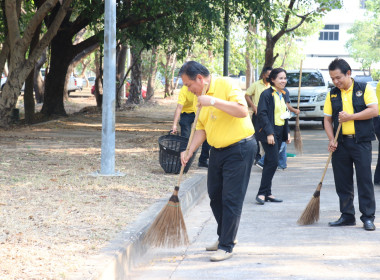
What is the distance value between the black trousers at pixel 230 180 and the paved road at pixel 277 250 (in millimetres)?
316

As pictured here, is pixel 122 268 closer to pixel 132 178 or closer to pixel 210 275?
pixel 210 275

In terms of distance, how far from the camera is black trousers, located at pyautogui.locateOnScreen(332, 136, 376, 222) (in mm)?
6945

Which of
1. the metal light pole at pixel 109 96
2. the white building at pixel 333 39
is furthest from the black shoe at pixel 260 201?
the white building at pixel 333 39

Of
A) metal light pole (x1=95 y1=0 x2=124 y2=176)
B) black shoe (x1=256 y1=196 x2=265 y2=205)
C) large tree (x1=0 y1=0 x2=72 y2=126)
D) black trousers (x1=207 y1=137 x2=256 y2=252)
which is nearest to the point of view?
black trousers (x1=207 y1=137 x2=256 y2=252)

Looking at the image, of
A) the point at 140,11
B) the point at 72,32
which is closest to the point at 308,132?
the point at 140,11

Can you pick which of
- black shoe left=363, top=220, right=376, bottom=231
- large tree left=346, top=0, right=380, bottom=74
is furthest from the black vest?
large tree left=346, top=0, right=380, bottom=74

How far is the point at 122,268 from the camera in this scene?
5277 millimetres

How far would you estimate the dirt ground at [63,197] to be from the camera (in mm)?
5164

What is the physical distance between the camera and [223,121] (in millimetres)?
5621

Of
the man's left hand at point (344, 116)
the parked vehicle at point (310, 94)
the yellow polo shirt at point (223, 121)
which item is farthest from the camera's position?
the parked vehicle at point (310, 94)

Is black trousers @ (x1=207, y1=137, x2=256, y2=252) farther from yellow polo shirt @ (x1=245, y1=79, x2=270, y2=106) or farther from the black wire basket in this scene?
yellow polo shirt @ (x1=245, y1=79, x2=270, y2=106)

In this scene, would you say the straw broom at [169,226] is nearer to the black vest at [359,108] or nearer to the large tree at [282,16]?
the black vest at [359,108]

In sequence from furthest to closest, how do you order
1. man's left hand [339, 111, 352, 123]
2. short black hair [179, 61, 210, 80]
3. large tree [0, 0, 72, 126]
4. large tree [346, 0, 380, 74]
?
large tree [346, 0, 380, 74] < large tree [0, 0, 72, 126] < man's left hand [339, 111, 352, 123] < short black hair [179, 61, 210, 80]

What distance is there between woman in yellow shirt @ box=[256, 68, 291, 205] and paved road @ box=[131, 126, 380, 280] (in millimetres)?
268
